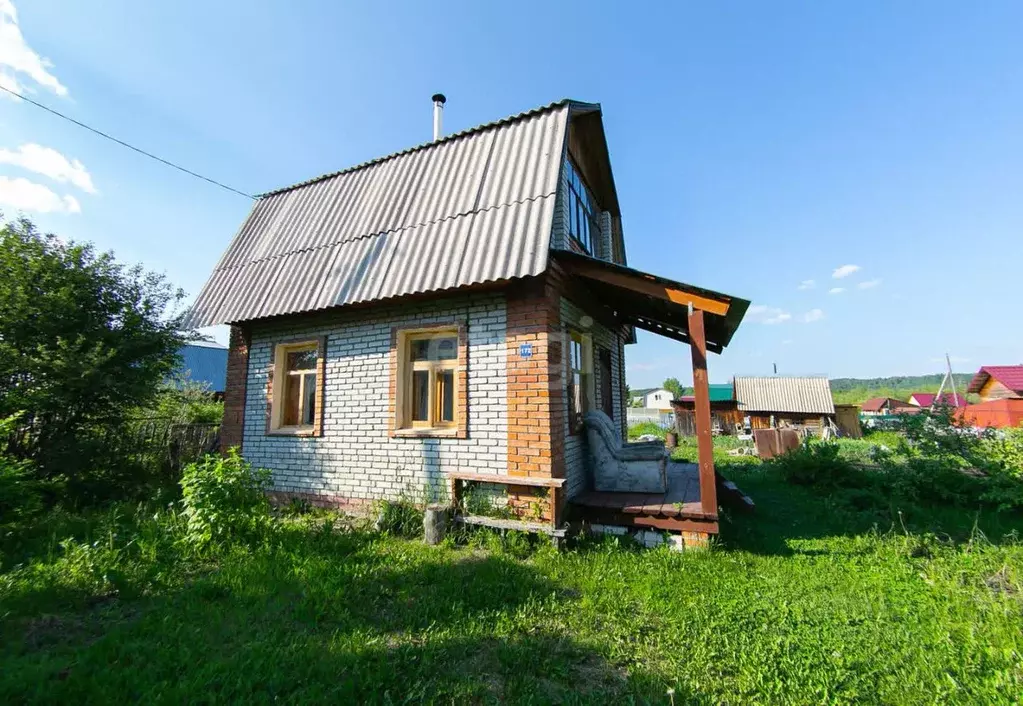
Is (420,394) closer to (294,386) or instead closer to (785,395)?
(294,386)

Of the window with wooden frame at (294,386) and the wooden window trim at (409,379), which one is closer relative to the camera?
the wooden window trim at (409,379)

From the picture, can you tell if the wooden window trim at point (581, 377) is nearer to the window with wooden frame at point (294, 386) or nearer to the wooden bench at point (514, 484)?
the wooden bench at point (514, 484)

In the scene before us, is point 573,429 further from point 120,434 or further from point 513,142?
point 120,434

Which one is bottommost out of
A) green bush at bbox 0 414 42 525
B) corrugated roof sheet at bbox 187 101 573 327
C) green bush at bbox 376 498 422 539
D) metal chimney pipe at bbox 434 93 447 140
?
green bush at bbox 376 498 422 539

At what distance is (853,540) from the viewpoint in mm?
5246

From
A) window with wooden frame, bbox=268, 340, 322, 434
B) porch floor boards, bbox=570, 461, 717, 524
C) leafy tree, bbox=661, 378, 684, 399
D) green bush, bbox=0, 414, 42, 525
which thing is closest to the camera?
green bush, bbox=0, 414, 42, 525

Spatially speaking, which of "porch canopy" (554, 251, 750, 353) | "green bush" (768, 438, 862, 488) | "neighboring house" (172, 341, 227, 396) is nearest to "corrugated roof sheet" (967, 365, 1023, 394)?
"green bush" (768, 438, 862, 488)

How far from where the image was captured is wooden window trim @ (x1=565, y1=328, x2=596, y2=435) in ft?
19.7

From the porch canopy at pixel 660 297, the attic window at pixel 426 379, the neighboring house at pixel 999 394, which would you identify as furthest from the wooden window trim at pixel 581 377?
the neighboring house at pixel 999 394

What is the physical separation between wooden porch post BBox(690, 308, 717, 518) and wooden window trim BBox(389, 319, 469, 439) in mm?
2883

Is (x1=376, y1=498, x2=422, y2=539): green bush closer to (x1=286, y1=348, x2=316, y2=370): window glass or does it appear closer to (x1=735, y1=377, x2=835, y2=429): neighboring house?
(x1=286, y1=348, x2=316, y2=370): window glass

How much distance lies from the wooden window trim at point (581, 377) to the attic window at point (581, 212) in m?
1.69

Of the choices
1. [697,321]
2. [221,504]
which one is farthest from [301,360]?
[697,321]

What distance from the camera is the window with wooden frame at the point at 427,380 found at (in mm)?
6051
